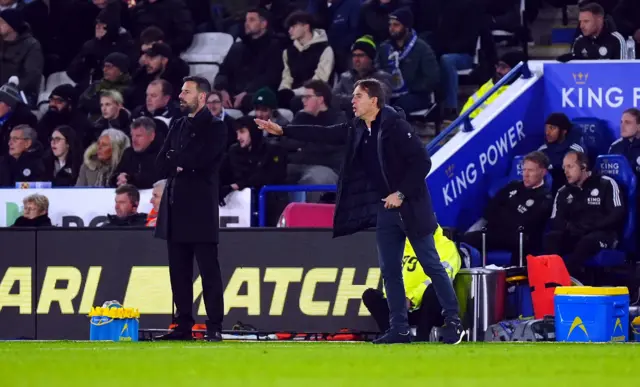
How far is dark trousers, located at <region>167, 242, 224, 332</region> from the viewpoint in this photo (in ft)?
39.1

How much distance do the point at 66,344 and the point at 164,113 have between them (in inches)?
242

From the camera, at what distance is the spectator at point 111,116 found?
1780 centimetres

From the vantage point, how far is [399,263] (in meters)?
11.1

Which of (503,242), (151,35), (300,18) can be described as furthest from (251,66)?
(503,242)

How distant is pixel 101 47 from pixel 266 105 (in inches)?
139

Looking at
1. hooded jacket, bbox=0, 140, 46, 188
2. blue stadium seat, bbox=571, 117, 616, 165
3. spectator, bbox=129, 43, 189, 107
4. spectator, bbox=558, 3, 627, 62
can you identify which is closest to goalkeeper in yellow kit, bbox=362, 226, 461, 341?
blue stadium seat, bbox=571, 117, 616, 165

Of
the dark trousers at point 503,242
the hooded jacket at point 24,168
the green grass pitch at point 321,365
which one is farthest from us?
the hooded jacket at point 24,168

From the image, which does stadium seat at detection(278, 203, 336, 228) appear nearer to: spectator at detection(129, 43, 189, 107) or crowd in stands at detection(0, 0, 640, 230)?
crowd in stands at detection(0, 0, 640, 230)

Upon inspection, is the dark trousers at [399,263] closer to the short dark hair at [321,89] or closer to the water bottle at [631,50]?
the short dark hair at [321,89]

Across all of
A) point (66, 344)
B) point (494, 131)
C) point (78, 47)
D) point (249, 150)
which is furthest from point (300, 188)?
point (78, 47)

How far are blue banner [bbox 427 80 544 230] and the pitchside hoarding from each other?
2.38 meters

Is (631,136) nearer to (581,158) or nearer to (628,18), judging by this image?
(581,158)

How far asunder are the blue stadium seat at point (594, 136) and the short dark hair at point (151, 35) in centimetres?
562

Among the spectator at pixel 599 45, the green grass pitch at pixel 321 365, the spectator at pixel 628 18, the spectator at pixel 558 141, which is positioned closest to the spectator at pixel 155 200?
the green grass pitch at pixel 321 365
